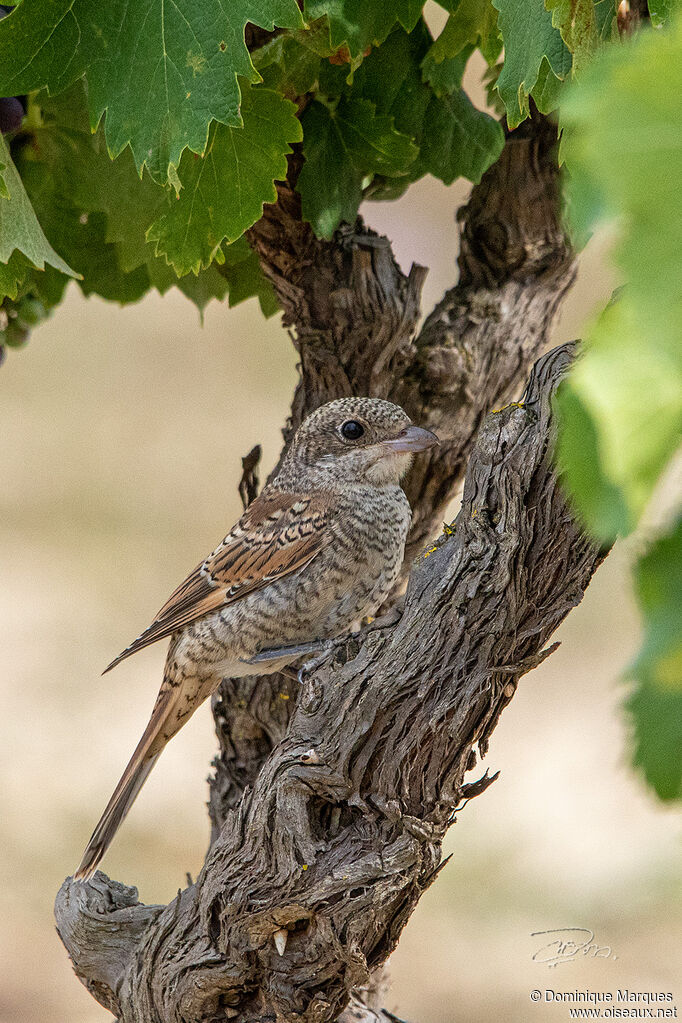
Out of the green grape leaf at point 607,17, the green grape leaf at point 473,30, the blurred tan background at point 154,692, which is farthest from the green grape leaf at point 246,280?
the blurred tan background at point 154,692

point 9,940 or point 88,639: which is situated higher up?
point 88,639

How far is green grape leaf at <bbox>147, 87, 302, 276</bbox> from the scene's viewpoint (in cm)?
162

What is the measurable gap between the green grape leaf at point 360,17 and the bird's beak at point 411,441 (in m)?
0.73

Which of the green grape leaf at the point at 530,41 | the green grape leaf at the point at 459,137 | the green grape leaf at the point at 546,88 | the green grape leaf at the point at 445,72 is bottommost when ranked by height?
the green grape leaf at the point at 530,41

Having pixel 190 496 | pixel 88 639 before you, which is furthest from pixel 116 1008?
pixel 190 496

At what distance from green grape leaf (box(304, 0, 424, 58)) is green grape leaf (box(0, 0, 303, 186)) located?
0.15m

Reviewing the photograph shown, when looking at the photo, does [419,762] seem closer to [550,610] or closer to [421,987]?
[550,610]

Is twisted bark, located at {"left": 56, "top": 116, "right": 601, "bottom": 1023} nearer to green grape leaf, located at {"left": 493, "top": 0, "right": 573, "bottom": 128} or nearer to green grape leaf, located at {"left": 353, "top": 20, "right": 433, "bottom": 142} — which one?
green grape leaf, located at {"left": 353, "top": 20, "right": 433, "bottom": 142}

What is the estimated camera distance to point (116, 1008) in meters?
1.88

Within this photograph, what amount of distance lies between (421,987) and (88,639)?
2500 millimetres

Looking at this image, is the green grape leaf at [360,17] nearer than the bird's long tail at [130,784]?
Yes

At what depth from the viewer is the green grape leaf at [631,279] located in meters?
0.38
